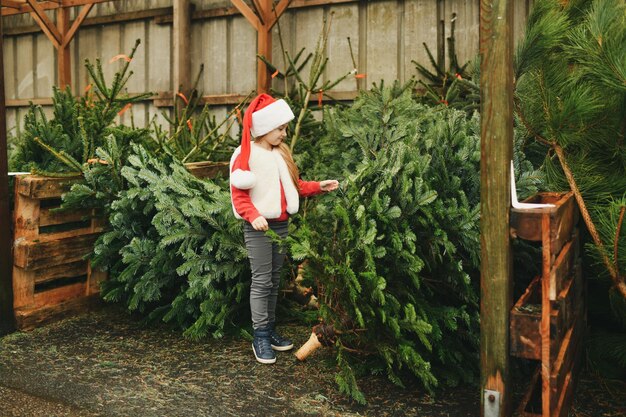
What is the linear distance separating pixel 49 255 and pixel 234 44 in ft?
13.1

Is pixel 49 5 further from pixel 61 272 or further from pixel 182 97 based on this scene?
pixel 61 272

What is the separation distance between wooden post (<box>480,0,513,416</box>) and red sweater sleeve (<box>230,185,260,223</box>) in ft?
5.02

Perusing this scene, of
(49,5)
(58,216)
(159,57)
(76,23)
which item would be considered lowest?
(58,216)

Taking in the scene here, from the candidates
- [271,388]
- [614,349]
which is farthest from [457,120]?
[271,388]

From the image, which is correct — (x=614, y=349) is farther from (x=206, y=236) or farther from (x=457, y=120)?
(x=206, y=236)

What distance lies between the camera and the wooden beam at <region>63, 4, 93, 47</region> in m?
8.69

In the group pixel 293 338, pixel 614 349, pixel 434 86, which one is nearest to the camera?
pixel 614 349

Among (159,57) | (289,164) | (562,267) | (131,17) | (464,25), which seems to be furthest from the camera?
(131,17)

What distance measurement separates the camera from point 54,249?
4.98 m

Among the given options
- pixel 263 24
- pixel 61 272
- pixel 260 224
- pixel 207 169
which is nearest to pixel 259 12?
pixel 263 24

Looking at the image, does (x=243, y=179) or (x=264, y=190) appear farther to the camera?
(x=264, y=190)

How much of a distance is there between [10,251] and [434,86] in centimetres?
410

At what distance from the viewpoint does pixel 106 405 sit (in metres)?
3.58

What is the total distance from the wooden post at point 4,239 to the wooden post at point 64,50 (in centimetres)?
469
